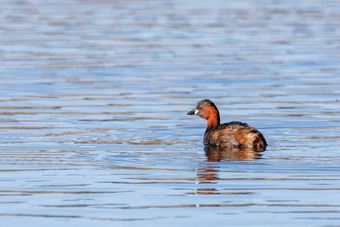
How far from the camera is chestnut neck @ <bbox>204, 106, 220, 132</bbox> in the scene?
56.2 ft

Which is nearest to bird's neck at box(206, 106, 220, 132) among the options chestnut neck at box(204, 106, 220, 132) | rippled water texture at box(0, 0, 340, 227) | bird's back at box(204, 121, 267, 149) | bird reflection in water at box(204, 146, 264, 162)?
chestnut neck at box(204, 106, 220, 132)

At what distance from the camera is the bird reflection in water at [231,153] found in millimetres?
14617

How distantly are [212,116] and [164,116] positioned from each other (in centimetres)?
151

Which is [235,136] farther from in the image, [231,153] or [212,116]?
[212,116]

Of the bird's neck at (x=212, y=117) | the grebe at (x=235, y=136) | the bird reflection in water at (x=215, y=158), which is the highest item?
the bird's neck at (x=212, y=117)

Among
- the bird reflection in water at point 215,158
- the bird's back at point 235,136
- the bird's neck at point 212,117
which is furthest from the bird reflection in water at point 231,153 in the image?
the bird's neck at point 212,117

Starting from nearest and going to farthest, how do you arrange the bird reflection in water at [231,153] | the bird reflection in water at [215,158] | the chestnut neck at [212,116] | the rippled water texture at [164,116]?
the rippled water texture at [164,116], the bird reflection in water at [215,158], the bird reflection in water at [231,153], the chestnut neck at [212,116]

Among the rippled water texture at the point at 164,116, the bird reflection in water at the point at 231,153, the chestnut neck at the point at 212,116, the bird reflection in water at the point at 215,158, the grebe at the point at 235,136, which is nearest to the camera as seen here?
the rippled water texture at the point at 164,116

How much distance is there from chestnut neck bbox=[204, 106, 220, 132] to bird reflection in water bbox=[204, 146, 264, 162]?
4.23ft

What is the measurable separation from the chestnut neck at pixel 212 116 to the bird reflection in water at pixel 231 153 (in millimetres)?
1290

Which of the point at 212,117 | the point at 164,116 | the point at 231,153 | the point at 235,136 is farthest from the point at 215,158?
the point at 164,116

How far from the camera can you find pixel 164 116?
1847cm

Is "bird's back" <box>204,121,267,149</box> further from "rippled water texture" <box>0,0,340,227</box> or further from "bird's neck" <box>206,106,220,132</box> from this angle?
"bird's neck" <box>206,106,220,132</box>

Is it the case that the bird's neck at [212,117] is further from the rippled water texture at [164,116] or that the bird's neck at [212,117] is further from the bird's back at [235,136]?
the bird's back at [235,136]
